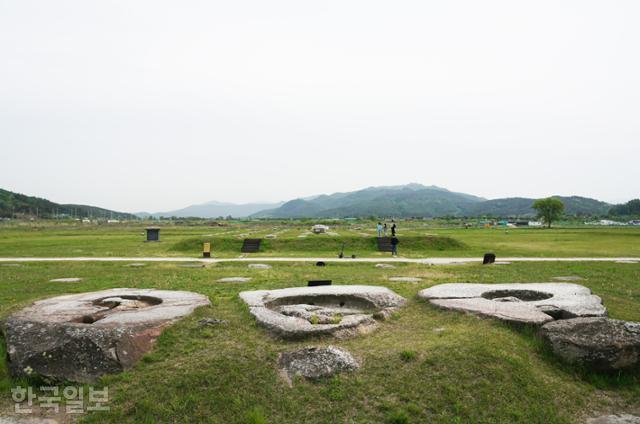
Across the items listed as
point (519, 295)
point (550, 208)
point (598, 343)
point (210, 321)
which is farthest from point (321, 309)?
point (550, 208)

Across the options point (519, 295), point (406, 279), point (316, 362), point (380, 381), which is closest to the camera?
point (380, 381)

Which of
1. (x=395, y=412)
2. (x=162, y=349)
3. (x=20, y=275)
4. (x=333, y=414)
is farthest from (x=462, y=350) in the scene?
(x=20, y=275)

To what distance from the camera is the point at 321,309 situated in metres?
12.0

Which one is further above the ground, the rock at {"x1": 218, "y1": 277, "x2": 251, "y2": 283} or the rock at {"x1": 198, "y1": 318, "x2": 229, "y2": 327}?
the rock at {"x1": 198, "y1": 318, "x2": 229, "y2": 327}

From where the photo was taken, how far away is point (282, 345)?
9094mm

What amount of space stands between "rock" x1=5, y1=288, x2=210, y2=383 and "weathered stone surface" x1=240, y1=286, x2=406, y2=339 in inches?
92.9

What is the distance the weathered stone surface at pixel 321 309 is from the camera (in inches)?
379

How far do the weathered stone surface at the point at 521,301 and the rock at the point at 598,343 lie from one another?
3.02 feet

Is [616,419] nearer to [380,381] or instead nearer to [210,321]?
Answer: [380,381]

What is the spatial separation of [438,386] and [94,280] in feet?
54.6

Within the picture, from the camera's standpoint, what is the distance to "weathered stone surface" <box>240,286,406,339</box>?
31.6 ft

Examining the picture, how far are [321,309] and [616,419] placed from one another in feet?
23.3

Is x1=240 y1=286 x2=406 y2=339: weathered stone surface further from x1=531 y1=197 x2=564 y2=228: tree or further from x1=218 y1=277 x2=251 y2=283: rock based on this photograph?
x1=531 y1=197 x2=564 y2=228: tree

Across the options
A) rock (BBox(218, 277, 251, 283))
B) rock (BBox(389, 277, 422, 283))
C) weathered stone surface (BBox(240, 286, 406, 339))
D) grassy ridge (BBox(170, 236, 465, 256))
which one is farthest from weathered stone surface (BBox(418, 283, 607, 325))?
grassy ridge (BBox(170, 236, 465, 256))
